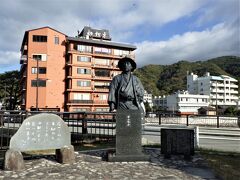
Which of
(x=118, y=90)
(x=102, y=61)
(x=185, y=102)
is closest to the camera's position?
(x=118, y=90)

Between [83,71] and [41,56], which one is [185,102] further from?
[41,56]

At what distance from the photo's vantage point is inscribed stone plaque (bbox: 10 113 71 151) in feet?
23.4

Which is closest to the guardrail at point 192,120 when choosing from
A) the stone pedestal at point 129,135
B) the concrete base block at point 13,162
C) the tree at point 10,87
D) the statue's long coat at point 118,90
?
the statue's long coat at point 118,90

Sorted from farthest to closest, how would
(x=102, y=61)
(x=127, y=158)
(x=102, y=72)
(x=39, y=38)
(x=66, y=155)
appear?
(x=102, y=61)
(x=102, y=72)
(x=39, y=38)
(x=127, y=158)
(x=66, y=155)

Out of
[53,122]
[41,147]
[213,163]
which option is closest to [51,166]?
[41,147]

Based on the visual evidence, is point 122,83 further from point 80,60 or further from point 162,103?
point 162,103

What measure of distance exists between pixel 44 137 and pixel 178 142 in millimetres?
4076

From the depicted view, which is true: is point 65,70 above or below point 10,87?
above

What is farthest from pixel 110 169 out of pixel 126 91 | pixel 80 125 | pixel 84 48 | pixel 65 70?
pixel 84 48

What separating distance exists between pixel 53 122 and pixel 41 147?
74cm

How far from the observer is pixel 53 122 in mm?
7594

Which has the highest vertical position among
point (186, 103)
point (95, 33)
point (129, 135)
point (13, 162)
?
point (95, 33)

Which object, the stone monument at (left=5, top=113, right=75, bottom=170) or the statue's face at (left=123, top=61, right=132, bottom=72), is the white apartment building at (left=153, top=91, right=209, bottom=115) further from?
the stone monument at (left=5, top=113, right=75, bottom=170)

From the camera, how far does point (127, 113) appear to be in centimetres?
812
